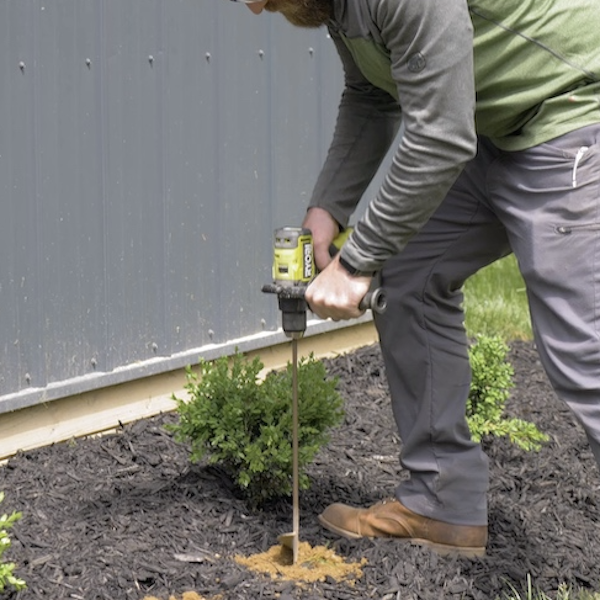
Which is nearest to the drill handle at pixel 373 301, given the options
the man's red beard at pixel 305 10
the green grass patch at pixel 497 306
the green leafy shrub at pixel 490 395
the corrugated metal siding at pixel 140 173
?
the man's red beard at pixel 305 10

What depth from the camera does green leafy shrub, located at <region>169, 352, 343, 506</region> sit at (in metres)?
4.23

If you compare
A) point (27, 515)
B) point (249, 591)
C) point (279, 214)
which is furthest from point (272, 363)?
point (249, 591)

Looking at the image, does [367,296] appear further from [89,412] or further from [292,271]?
[89,412]

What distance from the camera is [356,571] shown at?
394cm

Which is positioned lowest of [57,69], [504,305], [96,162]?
[504,305]

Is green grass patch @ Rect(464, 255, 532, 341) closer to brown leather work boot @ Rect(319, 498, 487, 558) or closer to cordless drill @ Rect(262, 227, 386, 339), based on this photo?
brown leather work boot @ Rect(319, 498, 487, 558)

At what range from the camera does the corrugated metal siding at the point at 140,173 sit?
4.66 m

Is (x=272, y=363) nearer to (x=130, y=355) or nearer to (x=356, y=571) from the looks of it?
(x=130, y=355)

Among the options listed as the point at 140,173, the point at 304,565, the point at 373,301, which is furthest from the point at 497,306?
the point at 373,301

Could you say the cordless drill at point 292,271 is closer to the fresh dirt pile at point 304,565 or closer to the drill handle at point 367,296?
the drill handle at point 367,296

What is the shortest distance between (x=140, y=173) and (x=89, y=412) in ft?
3.20

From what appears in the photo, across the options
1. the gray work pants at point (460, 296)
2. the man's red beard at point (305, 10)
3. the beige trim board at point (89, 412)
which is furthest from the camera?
the beige trim board at point (89, 412)

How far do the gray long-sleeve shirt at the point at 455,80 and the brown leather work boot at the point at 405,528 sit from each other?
3.54 feet

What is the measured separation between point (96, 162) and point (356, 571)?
6.31ft
